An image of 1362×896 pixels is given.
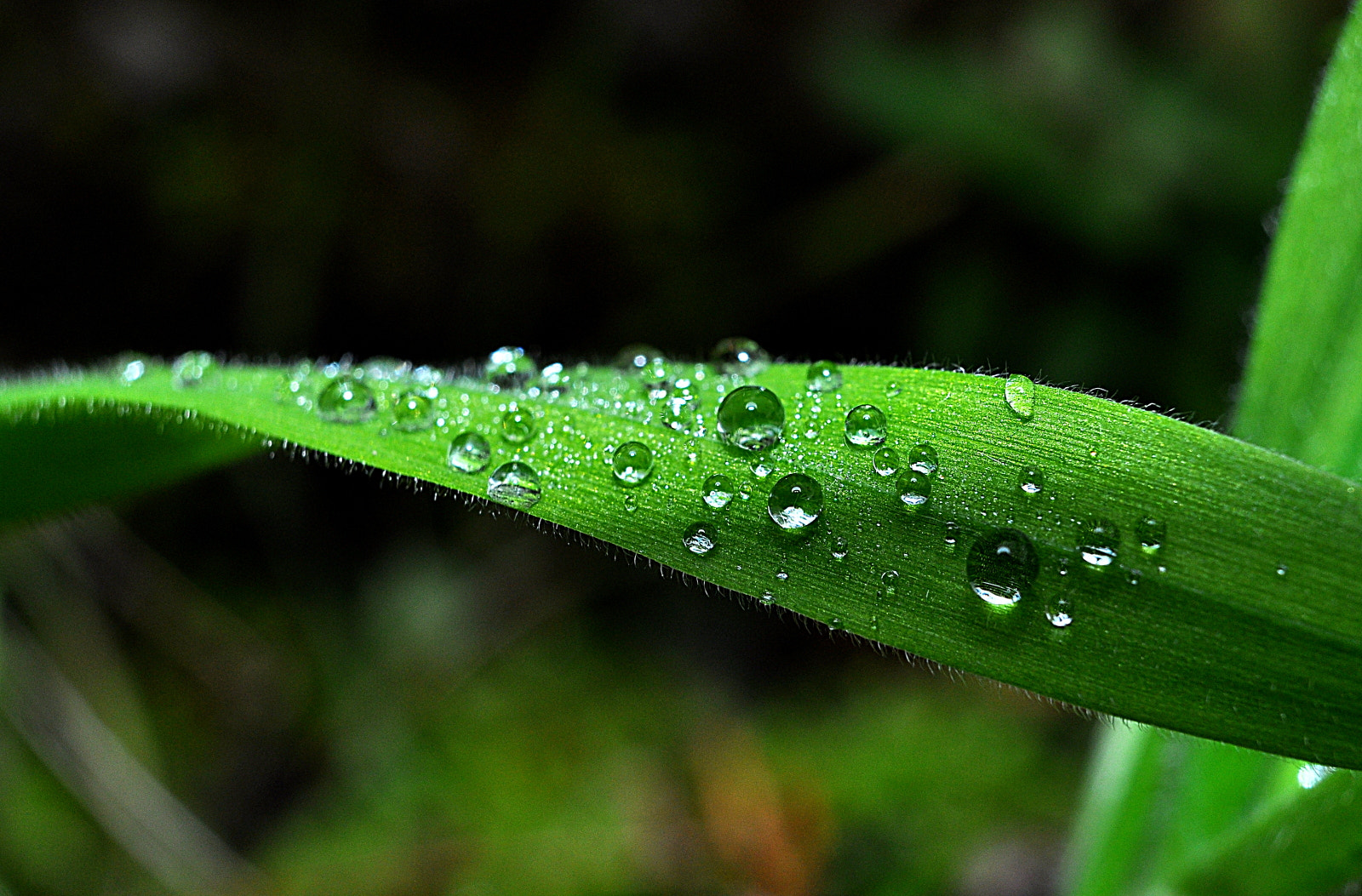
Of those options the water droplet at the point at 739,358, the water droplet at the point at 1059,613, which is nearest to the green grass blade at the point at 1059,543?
the water droplet at the point at 1059,613

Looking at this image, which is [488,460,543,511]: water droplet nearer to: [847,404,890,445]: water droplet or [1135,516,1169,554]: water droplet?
[847,404,890,445]: water droplet

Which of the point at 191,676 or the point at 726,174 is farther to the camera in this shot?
the point at 726,174

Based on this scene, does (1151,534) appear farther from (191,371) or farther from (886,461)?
(191,371)

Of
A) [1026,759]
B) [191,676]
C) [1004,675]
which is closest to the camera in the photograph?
[1004,675]

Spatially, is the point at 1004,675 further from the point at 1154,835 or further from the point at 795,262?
the point at 795,262

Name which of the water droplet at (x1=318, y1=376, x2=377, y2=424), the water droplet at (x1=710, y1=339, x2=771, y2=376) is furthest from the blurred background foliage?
the water droplet at (x1=318, y1=376, x2=377, y2=424)

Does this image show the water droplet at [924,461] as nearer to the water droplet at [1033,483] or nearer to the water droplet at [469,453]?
the water droplet at [1033,483]

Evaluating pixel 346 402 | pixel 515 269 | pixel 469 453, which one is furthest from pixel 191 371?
pixel 515 269

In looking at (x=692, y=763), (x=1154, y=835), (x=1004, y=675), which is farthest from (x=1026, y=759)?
(x=1004, y=675)
